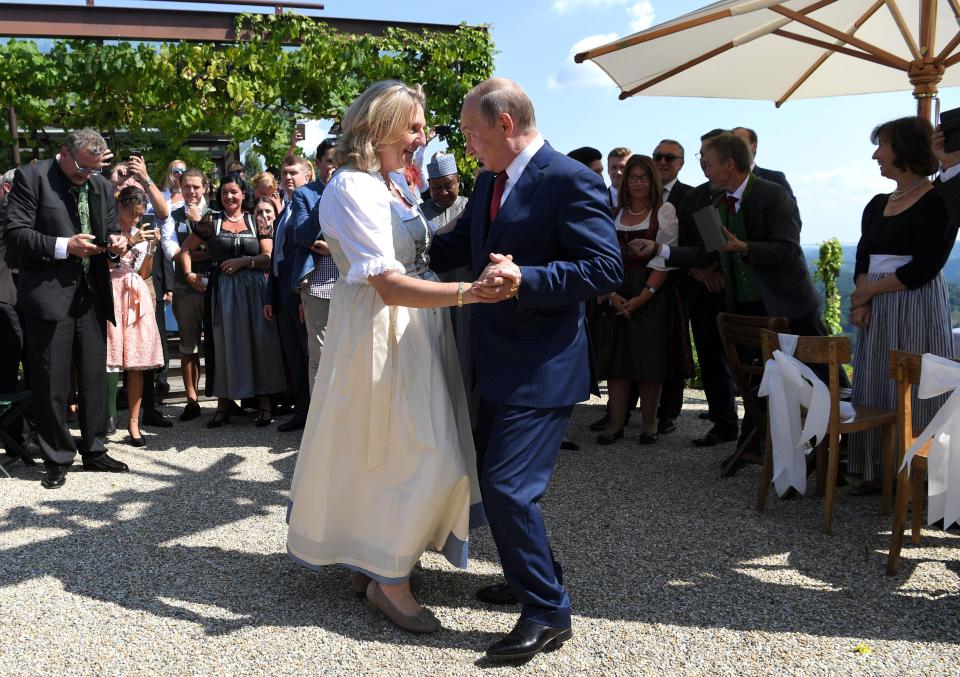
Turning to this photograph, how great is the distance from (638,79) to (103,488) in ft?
14.2

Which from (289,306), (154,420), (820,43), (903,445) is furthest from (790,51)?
(154,420)

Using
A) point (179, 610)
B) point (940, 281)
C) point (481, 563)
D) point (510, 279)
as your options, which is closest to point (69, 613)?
point (179, 610)

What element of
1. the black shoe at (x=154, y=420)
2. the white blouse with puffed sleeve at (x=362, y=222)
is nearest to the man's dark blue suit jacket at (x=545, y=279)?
the white blouse with puffed sleeve at (x=362, y=222)

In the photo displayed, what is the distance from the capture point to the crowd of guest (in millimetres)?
4770

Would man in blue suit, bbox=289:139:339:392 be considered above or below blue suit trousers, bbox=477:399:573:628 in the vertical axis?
above

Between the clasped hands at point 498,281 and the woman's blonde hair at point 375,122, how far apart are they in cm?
72

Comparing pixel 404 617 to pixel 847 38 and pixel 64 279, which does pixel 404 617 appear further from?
pixel 847 38

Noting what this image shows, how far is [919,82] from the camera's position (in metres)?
5.39

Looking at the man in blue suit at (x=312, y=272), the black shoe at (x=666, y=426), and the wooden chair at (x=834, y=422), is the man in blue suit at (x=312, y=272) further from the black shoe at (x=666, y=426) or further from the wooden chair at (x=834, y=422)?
the wooden chair at (x=834, y=422)

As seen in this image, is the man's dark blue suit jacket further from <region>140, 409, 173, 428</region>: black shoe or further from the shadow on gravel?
<region>140, 409, 173, 428</region>: black shoe

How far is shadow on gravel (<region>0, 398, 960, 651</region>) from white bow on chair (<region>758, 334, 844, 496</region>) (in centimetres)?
25

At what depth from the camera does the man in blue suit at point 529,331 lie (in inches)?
116

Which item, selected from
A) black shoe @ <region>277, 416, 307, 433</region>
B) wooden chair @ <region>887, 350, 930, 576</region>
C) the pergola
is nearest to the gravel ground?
wooden chair @ <region>887, 350, 930, 576</region>

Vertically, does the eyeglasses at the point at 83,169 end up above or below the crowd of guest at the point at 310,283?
above
